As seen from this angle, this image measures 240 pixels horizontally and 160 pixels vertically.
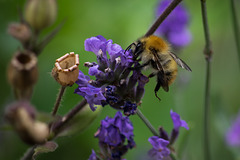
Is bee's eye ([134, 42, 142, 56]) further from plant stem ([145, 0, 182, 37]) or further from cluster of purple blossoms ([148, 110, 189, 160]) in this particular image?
cluster of purple blossoms ([148, 110, 189, 160])

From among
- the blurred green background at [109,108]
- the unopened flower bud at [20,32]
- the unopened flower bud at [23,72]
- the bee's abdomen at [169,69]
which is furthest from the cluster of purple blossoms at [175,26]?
the unopened flower bud at [23,72]

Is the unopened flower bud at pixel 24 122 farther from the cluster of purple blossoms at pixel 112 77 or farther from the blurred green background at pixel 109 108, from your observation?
the blurred green background at pixel 109 108

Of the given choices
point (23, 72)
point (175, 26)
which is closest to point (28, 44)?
point (23, 72)

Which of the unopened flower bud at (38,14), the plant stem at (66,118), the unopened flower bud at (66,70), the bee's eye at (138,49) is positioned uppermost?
the unopened flower bud at (38,14)

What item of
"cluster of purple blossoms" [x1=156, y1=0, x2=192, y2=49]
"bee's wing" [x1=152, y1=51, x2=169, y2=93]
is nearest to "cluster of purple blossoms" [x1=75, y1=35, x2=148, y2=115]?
"bee's wing" [x1=152, y1=51, x2=169, y2=93]

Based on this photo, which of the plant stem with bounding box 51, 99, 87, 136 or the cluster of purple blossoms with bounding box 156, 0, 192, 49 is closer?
the plant stem with bounding box 51, 99, 87, 136
